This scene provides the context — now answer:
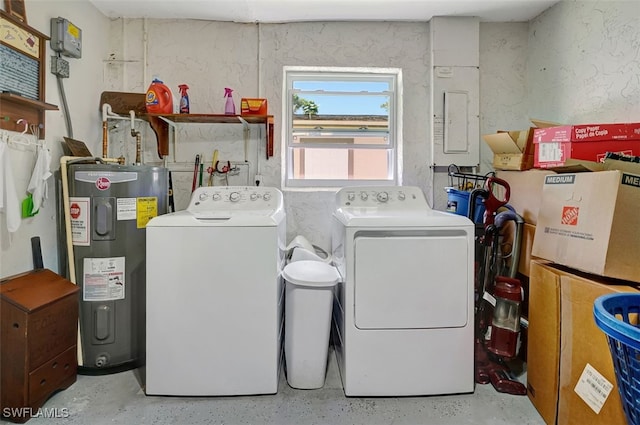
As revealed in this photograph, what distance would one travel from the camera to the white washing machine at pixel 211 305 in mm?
1641

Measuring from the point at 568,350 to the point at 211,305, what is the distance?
159 cm

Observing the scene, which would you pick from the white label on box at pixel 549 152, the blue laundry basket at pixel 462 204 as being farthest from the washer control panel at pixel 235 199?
the white label on box at pixel 549 152

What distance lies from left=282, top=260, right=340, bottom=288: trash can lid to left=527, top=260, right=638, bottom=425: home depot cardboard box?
3.22 feet

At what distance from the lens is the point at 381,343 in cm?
166

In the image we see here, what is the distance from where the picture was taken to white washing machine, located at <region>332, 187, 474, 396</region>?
1.64 m

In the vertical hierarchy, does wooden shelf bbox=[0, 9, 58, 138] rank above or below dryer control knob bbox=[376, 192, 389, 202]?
above

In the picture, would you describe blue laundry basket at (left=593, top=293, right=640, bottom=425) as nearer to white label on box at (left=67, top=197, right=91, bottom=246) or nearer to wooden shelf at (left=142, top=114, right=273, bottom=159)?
wooden shelf at (left=142, top=114, right=273, bottom=159)

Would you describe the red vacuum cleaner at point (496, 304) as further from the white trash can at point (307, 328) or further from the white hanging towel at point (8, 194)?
the white hanging towel at point (8, 194)

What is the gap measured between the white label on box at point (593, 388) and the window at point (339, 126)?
5.94 feet

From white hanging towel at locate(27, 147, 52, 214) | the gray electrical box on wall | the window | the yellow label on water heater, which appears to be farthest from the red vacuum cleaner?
white hanging towel at locate(27, 147, 52, 214)

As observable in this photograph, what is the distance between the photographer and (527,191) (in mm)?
2010

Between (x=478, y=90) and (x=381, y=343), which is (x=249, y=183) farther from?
(x=478, y=90)

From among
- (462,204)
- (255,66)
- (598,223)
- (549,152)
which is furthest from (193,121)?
(598,223)

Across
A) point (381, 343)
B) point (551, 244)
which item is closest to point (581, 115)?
point (551, 244)
